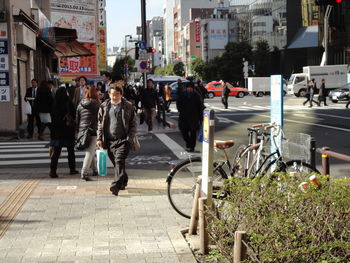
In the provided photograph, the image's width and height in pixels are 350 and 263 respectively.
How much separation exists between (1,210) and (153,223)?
7.11 feet

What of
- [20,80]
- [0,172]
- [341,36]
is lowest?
[0,172]

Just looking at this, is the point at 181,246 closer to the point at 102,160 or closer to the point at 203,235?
the point at 203,235

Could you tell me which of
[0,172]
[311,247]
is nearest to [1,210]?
[0,172]

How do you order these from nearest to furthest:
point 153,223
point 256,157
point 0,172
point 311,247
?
point 311,247, point 153,223, point 256,157, point 0,172

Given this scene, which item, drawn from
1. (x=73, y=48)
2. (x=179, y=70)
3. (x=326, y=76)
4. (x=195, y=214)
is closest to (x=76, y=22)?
(x=326, y=76)

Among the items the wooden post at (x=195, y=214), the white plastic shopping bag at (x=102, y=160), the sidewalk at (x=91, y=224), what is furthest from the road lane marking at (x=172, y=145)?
the wooden post at (x=195, y=214)

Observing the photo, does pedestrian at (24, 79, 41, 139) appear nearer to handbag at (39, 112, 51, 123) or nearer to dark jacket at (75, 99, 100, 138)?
handbag at (39, 112, 51, 123)

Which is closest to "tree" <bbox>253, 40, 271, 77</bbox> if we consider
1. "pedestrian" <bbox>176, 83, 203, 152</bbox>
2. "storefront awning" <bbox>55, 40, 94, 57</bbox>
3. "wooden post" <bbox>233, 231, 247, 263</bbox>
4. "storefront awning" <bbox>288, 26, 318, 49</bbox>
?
"storefront awning" <bbox>288, 26, 318, 49</bbox>

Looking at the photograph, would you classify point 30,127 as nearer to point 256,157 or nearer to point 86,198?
point 86,198

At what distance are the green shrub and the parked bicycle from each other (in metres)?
1.87

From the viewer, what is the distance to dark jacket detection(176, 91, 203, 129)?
1530 centimetres

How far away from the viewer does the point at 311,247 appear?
467 cm

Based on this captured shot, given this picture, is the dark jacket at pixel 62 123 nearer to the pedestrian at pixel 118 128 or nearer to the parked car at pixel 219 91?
the pedestrian at pixel 118 128

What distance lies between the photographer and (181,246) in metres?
6.54
